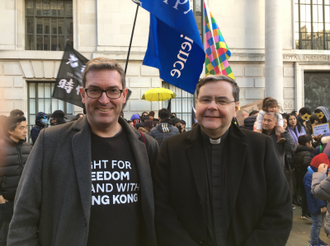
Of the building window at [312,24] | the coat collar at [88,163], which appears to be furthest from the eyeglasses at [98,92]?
the building window at [312,24]

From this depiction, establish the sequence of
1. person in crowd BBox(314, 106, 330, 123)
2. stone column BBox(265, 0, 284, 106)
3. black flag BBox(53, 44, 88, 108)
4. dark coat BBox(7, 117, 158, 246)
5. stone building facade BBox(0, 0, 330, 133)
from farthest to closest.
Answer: stone column BBox(265, 0, 284, 106), stone building facade BBox(0, 0, 330, 133), person in crowd BBox(314, 106, 330, 123), black flag BBox(53, 44, 88, 108), dark coat BBox(7, 117, 158, 246)

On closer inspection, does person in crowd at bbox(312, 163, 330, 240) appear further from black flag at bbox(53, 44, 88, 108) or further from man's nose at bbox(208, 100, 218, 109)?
black flag at bbox(53, 44, 88, 108)

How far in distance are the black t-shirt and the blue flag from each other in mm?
2593

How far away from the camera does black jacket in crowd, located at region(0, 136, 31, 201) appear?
3881mm

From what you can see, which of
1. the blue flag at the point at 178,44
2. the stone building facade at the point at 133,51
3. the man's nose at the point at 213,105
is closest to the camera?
the man's nose at the point at 213,105

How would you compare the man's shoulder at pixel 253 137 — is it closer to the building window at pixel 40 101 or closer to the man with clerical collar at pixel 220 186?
the man with clerical collar at pixel 220 186

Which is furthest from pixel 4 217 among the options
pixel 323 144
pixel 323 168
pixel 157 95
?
pixel 157 95

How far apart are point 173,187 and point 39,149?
0.92 m

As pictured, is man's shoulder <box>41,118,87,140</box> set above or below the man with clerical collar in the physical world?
above

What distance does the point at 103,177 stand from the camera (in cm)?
202

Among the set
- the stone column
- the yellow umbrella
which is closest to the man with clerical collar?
the yellow umbrella

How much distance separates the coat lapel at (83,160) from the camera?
6.10 feet

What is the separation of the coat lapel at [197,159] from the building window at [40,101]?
12789mm

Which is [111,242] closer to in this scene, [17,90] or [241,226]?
[241,226]
